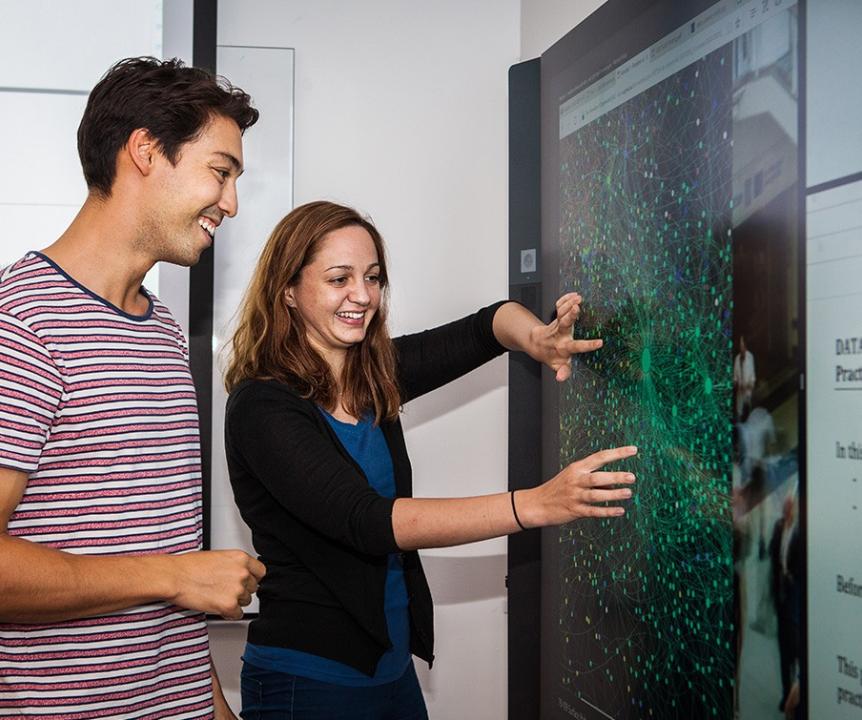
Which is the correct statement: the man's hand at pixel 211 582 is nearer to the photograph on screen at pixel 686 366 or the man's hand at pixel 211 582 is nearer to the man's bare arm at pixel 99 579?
the man's bare arm at pixel 99 579

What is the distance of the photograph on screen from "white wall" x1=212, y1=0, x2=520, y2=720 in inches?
21.7

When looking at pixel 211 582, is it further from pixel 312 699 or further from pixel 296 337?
pixel 296 337

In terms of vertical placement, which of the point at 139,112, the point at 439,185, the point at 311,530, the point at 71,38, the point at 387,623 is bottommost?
the point at 387,623

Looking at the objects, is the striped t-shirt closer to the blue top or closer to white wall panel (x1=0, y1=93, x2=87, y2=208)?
the blue top

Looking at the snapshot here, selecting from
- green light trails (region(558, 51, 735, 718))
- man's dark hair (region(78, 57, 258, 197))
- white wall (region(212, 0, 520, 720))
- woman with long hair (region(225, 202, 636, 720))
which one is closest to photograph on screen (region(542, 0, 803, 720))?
green light trails (region(558, 51, 735, 718))

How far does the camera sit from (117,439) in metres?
1.17

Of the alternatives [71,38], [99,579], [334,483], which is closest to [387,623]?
[334,483]

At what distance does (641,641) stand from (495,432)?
36.0 inches

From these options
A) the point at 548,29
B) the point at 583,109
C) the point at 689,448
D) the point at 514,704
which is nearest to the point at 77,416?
the point at 689,448

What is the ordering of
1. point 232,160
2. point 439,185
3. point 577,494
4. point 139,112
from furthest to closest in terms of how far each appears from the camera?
point 439,185
point 232,160
point 139,112
point 577,494

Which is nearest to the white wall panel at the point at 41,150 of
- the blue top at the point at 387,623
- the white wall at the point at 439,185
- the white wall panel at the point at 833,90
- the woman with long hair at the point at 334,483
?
the white wall at the point at 439,185

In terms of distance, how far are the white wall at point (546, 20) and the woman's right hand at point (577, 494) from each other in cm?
117

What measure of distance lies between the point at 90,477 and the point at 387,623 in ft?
1.92

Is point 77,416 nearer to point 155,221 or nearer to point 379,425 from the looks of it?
point 155,221
